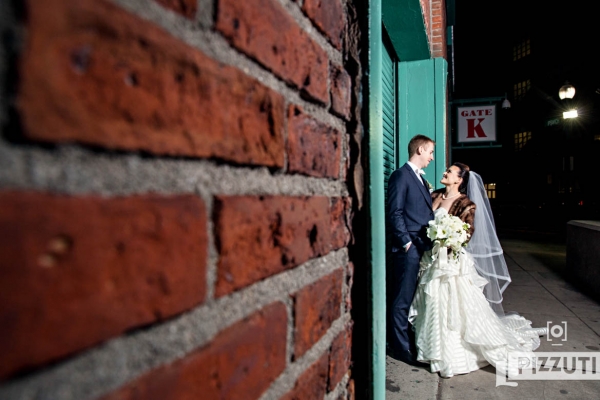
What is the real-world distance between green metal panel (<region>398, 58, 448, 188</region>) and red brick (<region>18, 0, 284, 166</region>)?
16.9ft

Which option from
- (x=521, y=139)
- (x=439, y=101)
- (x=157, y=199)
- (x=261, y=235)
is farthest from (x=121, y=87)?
(x=521, y=139)

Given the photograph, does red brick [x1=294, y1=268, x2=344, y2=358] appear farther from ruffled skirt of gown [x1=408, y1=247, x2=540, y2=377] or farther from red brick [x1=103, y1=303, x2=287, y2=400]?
ruffled skirt of gown [x1=408, y1=247, x2=540, y2=377]

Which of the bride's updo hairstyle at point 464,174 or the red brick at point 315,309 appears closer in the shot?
the red brick at point 315,309

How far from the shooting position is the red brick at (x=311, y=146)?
611mm

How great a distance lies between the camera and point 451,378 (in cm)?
338

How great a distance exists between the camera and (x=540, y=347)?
3947 mm

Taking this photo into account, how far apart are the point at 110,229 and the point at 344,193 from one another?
2.03ft

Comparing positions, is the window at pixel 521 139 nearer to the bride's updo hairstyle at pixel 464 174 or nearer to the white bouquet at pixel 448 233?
the bride's updo hairstyle at pixel 464 174

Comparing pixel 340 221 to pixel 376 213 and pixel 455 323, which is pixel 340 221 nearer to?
pixel 376 213

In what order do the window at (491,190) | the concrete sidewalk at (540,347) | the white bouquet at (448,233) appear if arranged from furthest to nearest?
the window at (491,190) < the white bouquet at (448,233) < the concrete sidewalk at (540,347)

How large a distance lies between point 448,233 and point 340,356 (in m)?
3.02

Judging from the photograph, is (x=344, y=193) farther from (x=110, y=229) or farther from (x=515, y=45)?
(x=515, y=45)

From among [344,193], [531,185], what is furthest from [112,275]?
[531,185]

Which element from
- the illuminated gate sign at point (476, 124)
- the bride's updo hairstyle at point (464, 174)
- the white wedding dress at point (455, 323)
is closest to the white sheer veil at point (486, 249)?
the bride's updo hairstyle at point (464, 174)
